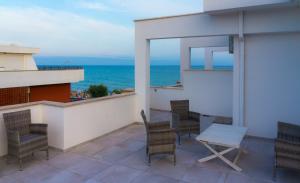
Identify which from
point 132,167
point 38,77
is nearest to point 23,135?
point 132,167

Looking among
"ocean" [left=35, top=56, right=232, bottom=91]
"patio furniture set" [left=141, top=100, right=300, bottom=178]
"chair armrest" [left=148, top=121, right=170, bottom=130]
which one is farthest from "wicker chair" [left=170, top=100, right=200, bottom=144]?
"ocean" [left=35, top=56, right=232, bottom=91]

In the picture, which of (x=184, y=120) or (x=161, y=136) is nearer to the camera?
(x=161, y=136)

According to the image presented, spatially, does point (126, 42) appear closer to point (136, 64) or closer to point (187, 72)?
point (187, 72)

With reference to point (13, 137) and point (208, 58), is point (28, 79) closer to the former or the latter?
point (13, 137)

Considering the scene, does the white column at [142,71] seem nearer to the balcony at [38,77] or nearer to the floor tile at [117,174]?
the floor tile at [117,174]

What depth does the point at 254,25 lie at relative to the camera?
5809 millimetres

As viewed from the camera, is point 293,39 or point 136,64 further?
point 136,64

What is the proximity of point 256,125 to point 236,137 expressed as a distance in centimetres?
224

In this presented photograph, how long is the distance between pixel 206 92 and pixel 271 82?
3325 mm

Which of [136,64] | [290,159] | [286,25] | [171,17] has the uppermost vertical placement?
[171,17]

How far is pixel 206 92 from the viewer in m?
9.26

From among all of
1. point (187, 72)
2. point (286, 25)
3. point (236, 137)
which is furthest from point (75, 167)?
point (187, 72)

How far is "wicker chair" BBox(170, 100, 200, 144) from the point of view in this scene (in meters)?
5.95

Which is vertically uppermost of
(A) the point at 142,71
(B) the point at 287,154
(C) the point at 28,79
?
(A) the point at 142,71
